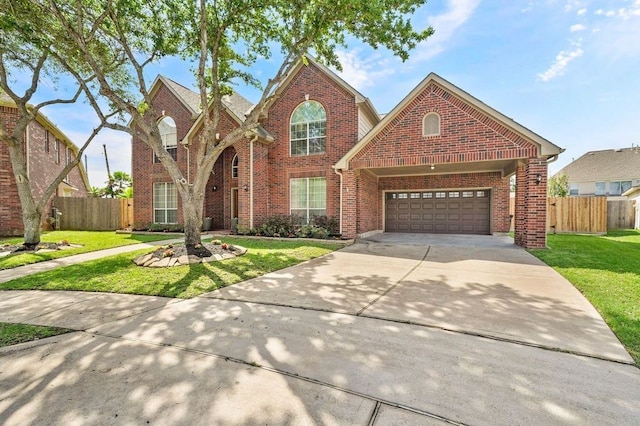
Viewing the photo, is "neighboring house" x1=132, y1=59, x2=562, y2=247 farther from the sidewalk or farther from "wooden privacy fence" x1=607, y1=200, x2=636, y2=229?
"wooden privacy fence" x1=607, y1=200, x2=636, y2=229

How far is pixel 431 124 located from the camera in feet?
35.1

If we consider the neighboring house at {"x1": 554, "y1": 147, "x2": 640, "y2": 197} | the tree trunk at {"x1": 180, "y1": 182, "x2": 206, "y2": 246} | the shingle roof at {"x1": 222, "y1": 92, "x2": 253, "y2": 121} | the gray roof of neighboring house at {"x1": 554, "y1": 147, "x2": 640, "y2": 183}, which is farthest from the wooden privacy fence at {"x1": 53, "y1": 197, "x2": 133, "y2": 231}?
the gray roof of neighboring house at {"x1": 554, "y1": 147, "x2": 640, "y2": 183}

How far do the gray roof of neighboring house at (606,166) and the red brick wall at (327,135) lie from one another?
33.5 metres

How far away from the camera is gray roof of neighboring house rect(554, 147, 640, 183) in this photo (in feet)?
97.6

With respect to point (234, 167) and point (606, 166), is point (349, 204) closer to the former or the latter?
point (234, 167)

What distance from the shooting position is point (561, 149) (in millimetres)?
9023

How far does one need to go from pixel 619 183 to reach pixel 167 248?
136ft

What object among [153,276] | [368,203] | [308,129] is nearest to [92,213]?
[308,129]

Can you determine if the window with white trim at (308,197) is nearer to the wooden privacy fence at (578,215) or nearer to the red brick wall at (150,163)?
the red brick wall at (150,163)

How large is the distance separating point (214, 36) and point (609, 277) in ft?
39.3

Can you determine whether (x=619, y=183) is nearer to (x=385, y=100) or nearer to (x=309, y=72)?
(x=385, y=100)

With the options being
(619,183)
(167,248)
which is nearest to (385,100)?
(167,248)

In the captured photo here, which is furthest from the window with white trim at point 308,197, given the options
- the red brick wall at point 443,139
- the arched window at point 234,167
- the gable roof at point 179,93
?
the gable roof at point 179,93

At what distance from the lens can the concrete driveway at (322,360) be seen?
85.7 inches
